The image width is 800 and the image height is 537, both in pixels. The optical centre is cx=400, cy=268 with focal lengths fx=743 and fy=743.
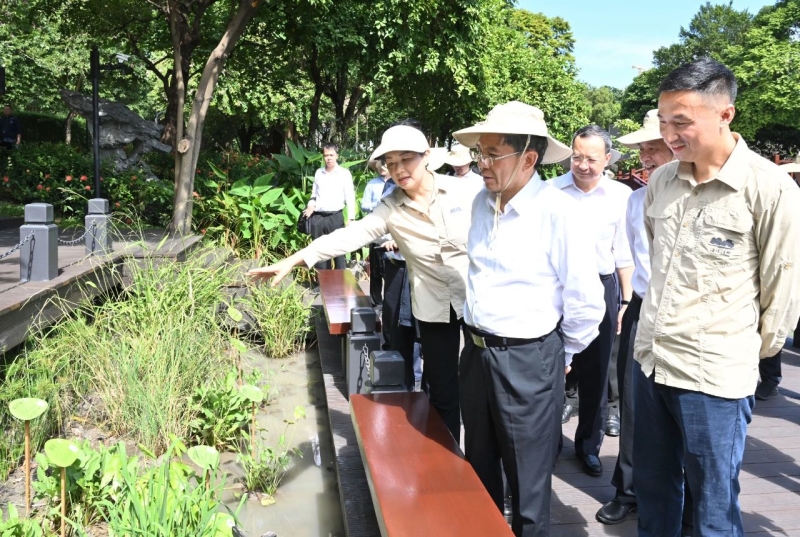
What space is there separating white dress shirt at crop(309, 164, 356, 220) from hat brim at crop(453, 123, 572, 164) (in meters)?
5.78

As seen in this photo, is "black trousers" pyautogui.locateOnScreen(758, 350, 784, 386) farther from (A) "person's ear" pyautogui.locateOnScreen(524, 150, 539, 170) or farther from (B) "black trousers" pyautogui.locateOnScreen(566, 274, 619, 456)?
(A) "person's ear" pyautogui.locateOnScreen(524, 150, 539, 170)

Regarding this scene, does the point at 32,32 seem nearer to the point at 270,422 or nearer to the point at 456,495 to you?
the point at 270,422

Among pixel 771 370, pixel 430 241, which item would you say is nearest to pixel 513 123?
pixel 430 241

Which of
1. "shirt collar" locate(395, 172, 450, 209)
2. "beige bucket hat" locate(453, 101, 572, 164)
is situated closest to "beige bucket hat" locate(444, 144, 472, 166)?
"shirt collar" locate(395, 172, 450, 209)

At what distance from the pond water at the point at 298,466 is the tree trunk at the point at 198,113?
4.34m

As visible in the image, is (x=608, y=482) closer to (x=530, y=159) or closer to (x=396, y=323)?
(x=396, y=323)

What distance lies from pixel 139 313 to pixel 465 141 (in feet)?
10.3

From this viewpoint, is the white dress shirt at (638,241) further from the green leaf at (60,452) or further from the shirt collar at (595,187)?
the green leaf at (60,452)

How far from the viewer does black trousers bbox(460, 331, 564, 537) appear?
100 inches

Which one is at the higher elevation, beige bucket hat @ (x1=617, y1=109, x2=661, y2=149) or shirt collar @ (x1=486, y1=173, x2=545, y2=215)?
beige bucket hat @ (x1=617, y1=109, x2=661, y2=149)

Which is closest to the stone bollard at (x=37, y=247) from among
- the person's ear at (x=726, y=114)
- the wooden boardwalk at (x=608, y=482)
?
the wooden boardwalk at (x=608, y=482)

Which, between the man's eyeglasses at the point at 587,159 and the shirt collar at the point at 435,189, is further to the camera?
the man's eyeglasses at the point at 587,159

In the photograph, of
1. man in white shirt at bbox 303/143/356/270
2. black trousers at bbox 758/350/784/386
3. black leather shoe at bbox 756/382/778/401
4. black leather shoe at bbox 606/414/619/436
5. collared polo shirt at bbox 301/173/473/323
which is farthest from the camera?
man in white shirt at bbox 303/143/356/270

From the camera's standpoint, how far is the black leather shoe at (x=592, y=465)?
407 centimetres
